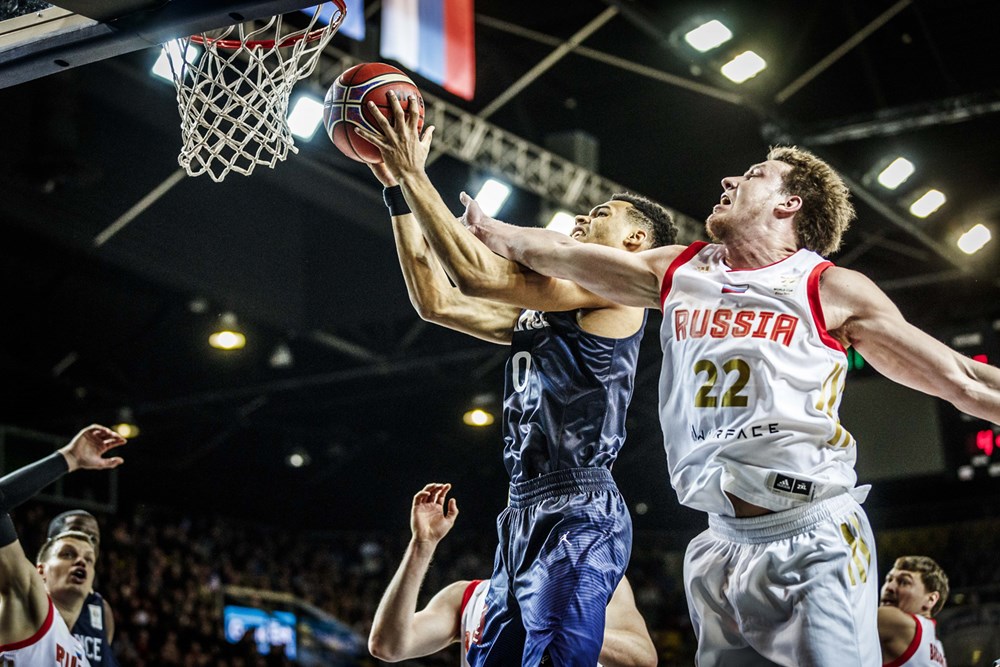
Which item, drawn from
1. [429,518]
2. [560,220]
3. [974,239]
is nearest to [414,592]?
[429,518]

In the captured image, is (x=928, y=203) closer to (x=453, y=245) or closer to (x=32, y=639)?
(x=453, y=245)

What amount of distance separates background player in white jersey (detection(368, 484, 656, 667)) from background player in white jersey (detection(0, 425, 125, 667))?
1.43 metres

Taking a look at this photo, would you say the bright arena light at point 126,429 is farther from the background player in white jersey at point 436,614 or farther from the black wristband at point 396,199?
the black wristband at point 396,199

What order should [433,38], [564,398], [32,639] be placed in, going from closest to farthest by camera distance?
[564,398], [32,639], [433,38]

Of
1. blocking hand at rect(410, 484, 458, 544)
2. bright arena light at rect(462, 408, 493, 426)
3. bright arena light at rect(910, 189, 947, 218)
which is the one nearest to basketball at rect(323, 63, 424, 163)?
blocking hand at rect(410, 484, 458, 544)

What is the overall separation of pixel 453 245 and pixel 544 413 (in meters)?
0.68

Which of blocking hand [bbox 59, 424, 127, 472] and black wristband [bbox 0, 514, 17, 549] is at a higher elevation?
blocking hand [bbox 59, 424, 127, 472]

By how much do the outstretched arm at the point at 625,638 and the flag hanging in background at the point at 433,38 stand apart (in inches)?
207

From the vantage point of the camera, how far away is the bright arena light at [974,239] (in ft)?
39.1

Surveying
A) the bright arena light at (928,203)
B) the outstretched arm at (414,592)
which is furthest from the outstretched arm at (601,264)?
the bright arena light at (928,203)

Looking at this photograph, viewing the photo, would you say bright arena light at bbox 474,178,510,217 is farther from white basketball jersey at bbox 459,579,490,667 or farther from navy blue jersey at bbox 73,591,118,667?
white basketball jersey at bbox 459,579,490,667

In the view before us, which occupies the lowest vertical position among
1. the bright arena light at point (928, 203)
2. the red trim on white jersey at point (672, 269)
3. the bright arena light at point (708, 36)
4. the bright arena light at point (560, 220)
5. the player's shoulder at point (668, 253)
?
the red trim on white jersey at point (672, 269)

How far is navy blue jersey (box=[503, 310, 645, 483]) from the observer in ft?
13.6

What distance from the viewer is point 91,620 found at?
6.18m
